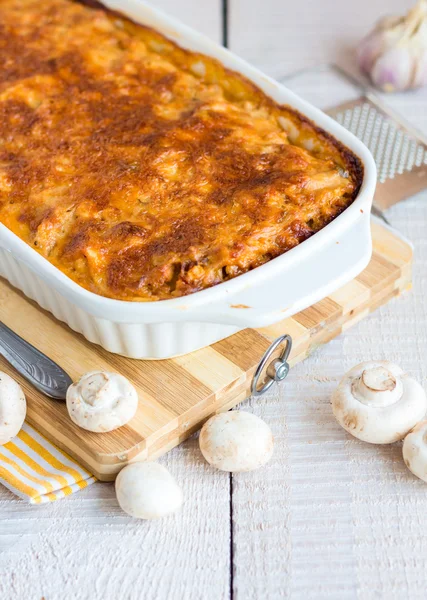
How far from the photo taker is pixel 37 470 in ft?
6.95

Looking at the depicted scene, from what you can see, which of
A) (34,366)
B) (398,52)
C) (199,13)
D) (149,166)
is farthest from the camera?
(199,13)

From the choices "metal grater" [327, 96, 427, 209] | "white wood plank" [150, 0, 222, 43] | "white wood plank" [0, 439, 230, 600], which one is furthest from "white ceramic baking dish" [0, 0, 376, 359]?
"white wood plank" [150, 0, 222, 43]

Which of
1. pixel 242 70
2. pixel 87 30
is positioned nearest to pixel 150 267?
pixel 242 70

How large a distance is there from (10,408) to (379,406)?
36.1 inches

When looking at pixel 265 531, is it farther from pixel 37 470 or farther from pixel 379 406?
pixel 37 470

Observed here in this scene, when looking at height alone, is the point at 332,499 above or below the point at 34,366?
below

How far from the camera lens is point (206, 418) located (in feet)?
7.30

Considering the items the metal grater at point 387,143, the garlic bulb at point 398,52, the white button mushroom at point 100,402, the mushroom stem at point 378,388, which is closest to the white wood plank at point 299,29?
the garlic bulb at point 398,52

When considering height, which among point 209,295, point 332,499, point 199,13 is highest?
point 209,295

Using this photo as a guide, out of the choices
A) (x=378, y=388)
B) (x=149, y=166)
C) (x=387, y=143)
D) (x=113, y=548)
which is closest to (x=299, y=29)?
(x=387, y=143)

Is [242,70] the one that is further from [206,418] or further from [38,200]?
[206,418]

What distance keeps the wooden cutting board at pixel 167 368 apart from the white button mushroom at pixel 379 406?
0.87ft

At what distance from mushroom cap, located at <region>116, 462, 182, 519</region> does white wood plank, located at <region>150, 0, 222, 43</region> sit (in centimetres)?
234

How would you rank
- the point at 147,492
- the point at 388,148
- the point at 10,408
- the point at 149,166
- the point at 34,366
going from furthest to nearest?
the point at 388,148 < the point at 149,166 < the point at 34,366 < the point at 10,408 < the point at 147,492
